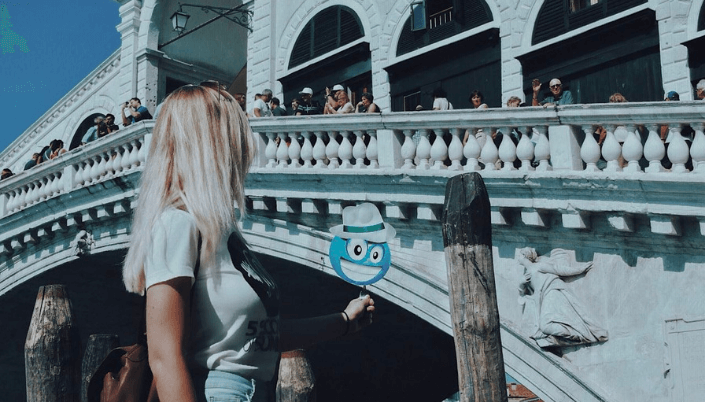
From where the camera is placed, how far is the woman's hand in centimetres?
302

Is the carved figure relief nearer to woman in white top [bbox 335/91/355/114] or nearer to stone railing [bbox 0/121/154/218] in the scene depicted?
stone railing [bbox 0/121/154/218]

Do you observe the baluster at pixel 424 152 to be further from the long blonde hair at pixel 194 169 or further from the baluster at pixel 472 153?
the long blonde hair at pixel 194 169

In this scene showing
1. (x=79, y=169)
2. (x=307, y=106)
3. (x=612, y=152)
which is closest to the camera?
(x=612, y=152)

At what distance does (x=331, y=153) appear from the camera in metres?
11.0

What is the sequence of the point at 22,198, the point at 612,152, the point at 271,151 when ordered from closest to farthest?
1. the point at 612,152
2. the point at 271,151
3. the point at 22,198

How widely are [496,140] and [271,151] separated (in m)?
2.99

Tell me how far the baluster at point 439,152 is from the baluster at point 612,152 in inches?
71.1

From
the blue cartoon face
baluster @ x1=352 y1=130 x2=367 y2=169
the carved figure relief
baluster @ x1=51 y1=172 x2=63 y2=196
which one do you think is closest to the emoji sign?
the blue cartoon face

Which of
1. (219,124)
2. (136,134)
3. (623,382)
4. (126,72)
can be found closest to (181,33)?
(126,72)

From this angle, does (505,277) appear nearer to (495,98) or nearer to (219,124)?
(495,98)

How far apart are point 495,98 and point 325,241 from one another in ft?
12.0

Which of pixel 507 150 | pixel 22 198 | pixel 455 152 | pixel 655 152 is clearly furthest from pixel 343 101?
pixel 22 198

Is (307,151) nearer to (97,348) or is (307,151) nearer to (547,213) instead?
(547,213)

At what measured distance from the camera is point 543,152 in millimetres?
9305
